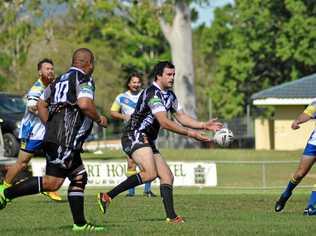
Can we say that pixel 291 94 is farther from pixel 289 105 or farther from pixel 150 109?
pixel 150 109

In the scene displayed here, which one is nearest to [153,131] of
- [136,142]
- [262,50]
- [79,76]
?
[136,142]

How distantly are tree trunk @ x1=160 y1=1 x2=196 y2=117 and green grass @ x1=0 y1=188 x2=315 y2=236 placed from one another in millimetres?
27160

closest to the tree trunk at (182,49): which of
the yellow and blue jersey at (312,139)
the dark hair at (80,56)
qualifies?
the yellow and blue jersey at (312,139)

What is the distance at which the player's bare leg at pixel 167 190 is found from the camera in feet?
43.5

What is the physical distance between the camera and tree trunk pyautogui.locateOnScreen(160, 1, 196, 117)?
46.5 m

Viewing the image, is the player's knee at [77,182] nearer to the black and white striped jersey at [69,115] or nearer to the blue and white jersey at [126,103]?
the black and white striped jersey at [69,115]

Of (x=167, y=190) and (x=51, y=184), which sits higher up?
(x=51, y=184)

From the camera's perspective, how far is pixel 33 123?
17016mm

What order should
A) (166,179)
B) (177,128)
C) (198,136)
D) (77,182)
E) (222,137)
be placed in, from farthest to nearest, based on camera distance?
(166,179) < (177,128) < (198,136) < (222,137) < (77,182)

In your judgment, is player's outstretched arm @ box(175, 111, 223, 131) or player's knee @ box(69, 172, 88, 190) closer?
player's knee @ box(69, 172, 88, 190)

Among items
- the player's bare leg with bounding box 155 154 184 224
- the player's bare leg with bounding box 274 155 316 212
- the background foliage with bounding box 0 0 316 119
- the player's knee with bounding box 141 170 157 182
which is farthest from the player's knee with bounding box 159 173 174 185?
the background foliage with bounding box 0 0 316 119

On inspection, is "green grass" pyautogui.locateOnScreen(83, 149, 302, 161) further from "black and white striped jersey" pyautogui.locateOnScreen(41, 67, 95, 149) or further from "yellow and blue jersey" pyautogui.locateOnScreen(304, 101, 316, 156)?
"black and white striped jersey" pyautogui.locateOnScreen(41, 67, 95, 149)

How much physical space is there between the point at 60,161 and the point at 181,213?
381cm

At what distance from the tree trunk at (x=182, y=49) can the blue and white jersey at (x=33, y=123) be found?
29.2 meters
